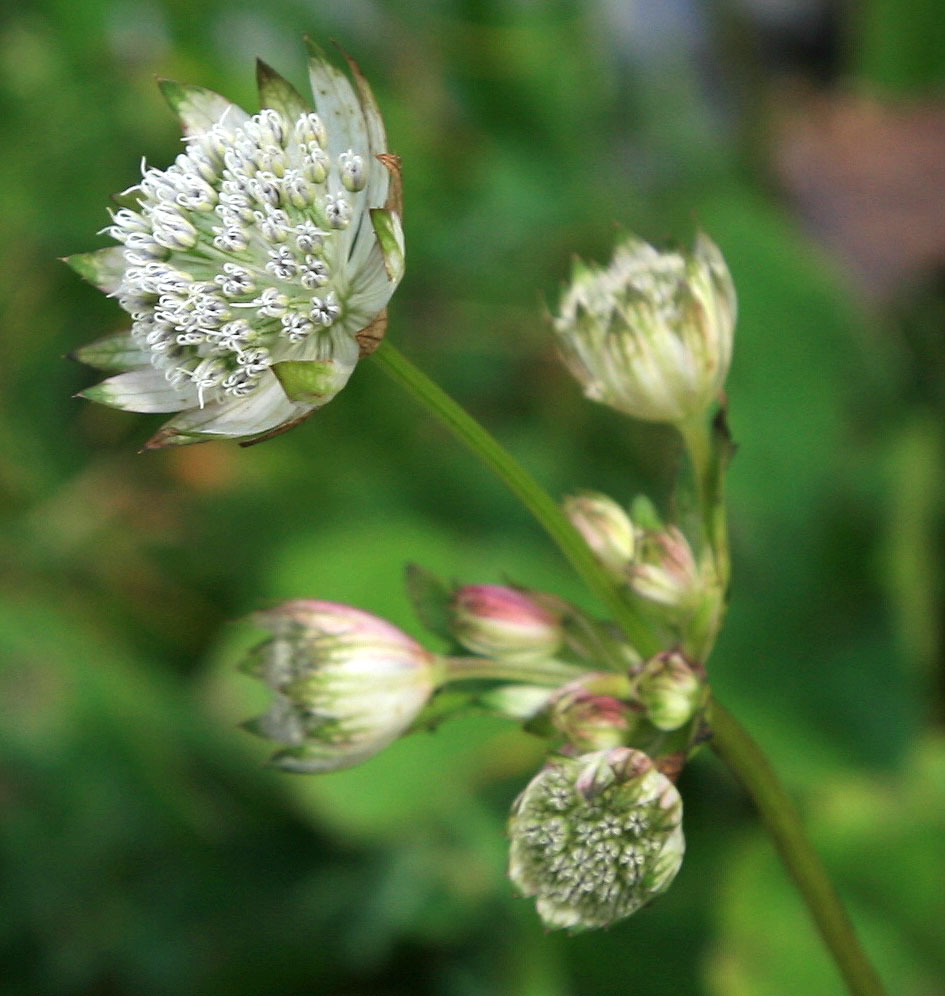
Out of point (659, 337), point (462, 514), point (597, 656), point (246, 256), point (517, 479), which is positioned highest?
point (246, 256)

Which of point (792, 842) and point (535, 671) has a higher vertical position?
point (535, 671)

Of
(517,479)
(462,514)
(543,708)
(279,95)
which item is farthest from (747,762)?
(462,514)

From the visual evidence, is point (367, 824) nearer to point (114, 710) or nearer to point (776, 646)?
point (114, 710)

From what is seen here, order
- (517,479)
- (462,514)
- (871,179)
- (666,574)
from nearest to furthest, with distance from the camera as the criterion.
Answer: (517,479), (666,574), (462,514), (871,179)

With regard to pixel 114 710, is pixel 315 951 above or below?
below

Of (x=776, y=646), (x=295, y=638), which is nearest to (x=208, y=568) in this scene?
(x=776, y=646)

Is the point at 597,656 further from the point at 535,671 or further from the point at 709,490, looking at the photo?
the point at 709,490

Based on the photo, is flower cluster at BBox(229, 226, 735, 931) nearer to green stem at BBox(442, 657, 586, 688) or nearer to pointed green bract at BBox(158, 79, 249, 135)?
green stem at BBox(442, 657, 586, 688)
